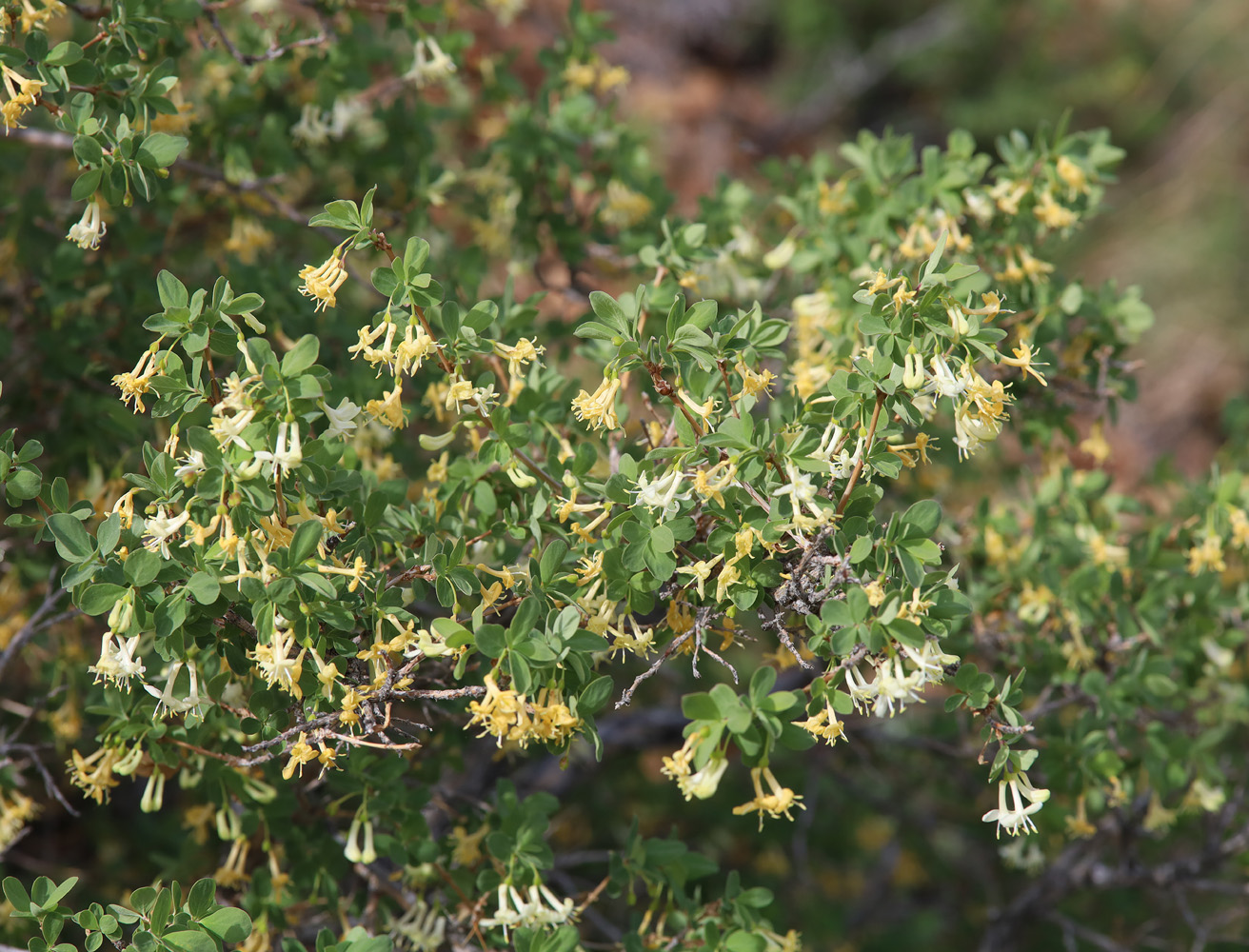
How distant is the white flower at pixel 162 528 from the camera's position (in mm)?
1398

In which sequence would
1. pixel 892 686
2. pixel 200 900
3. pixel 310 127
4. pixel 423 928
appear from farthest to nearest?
pixel 310 127
pixel 423 928
pixel 200 900
pixel 892 686

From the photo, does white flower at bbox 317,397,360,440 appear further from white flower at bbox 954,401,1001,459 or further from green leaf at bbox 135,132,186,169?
white flower at bbox 954,401,1001,459

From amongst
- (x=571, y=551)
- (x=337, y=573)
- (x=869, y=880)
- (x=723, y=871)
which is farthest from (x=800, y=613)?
(x=869, y=880)

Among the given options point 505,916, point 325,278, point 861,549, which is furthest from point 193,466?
point 861,549

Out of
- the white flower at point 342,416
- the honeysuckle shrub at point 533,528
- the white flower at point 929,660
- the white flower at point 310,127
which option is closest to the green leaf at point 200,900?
the honeysuckle shrub at point 533,528

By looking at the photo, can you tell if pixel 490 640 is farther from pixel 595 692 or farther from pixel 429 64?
pixel 429 64

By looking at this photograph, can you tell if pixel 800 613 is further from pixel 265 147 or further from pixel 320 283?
pixel 265 147

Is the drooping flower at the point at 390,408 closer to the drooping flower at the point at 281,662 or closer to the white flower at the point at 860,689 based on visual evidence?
the drooping flower at the point at 281,662

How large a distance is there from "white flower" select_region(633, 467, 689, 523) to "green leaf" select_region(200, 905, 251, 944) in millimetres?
870

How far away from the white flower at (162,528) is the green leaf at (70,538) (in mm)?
80

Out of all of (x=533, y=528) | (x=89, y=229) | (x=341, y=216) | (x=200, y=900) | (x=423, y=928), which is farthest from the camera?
(x=423, y=928)

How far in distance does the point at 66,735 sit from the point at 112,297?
991mm

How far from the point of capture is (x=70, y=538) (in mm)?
1422

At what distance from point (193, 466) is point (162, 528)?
0.32 feet
